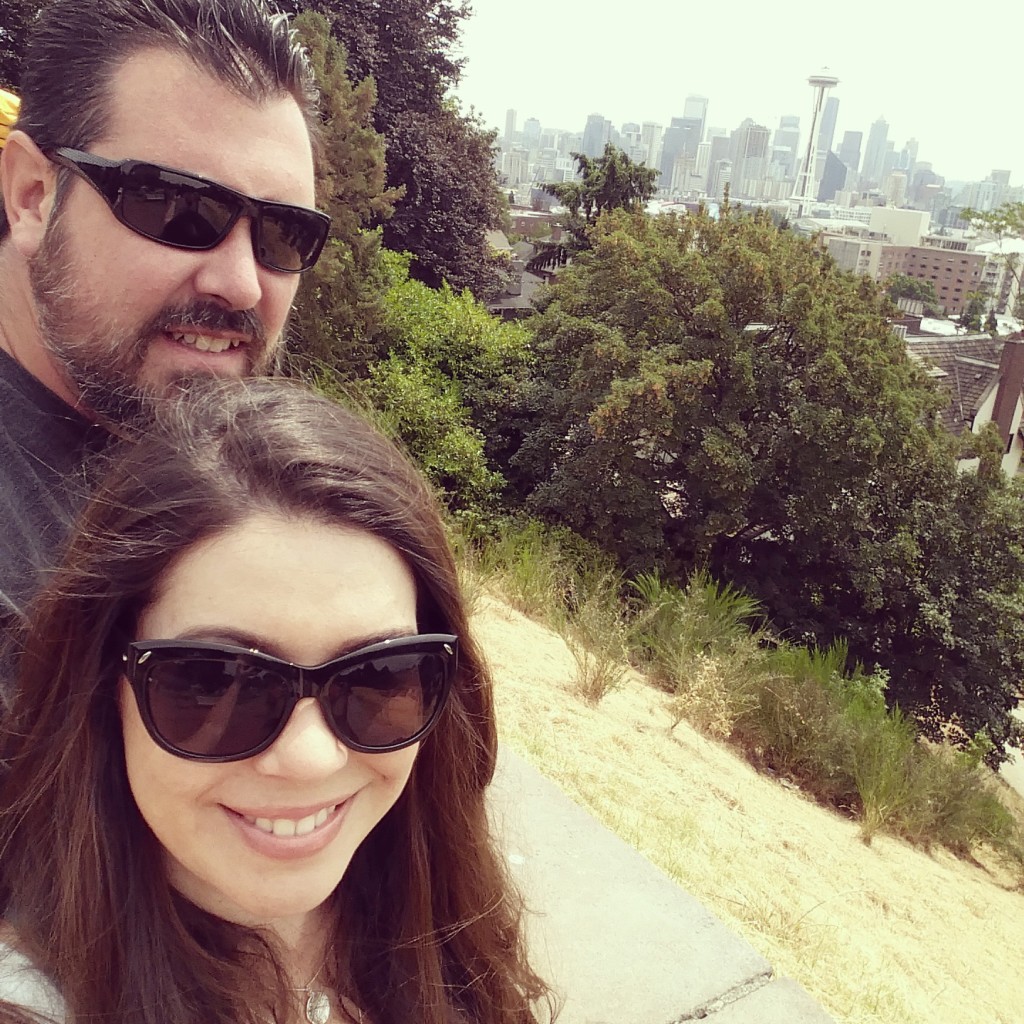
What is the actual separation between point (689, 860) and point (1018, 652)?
31.8 feet

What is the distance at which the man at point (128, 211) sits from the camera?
57.6 inches

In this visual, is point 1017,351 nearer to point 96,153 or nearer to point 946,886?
point 946,886

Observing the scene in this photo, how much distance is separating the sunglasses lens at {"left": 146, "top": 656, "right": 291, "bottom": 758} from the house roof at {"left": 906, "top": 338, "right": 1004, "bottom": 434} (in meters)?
26.4

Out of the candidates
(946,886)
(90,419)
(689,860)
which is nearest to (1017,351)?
(946,886)

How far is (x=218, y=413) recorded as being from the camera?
122cm

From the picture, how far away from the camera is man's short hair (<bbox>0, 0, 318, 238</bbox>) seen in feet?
4.82

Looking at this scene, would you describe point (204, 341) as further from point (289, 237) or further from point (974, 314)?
point (974, 314)

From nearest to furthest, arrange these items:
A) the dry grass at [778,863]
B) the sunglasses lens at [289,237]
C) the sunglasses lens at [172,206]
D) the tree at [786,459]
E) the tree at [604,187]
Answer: the sunglasses lens at [172,206] < the sunglasses lens at [289,237] < the dry grass at [778,863] < the tree at [786,459] < the tree at [604,187]

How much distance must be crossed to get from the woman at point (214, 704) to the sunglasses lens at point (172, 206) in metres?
0.40

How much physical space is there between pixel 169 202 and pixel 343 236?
31.6ft

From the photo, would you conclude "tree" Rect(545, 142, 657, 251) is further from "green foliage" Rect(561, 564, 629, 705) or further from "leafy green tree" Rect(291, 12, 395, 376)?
"green foliage" Rect(561, 564, 629, 705)

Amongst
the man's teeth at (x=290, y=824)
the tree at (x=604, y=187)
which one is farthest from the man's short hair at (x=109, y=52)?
the tree at (x=604, y=187)

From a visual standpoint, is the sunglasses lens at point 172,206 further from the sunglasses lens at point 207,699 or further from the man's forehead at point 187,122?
the sunglasses lens at point 207,699

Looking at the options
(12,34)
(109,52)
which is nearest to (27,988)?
(109,52)
